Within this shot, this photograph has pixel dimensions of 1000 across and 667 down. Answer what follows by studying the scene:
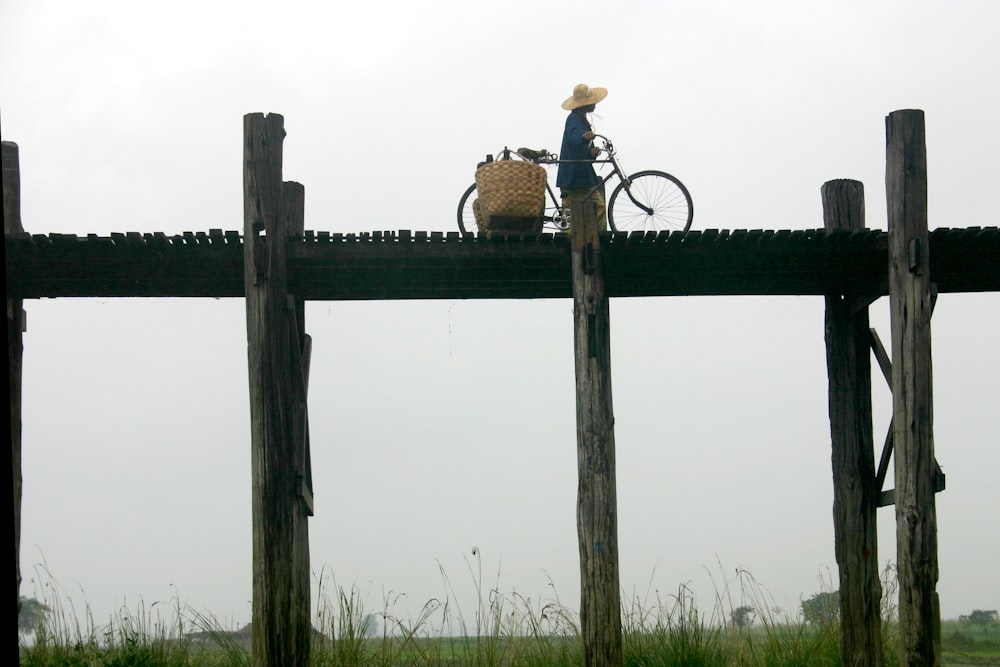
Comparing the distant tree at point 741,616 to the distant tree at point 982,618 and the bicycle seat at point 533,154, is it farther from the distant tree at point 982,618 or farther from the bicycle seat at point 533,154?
the distant tree at point 982,618

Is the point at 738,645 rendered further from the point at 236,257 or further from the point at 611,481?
the point at 236,257

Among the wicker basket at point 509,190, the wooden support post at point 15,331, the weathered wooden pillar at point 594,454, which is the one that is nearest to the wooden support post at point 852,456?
the weathered wooden pillar at point 594,454

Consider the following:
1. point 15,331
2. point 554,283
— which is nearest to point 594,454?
point 554,283

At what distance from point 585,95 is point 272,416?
381cm

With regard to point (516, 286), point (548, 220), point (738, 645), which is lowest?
point (738, 645)

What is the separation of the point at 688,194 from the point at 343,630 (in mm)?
4387

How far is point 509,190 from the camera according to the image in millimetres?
8023

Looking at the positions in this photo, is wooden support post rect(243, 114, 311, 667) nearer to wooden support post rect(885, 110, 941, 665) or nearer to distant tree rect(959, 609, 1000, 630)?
wooden support post rect(885, 110, 941, 665)

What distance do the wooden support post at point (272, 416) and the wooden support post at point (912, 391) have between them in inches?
161

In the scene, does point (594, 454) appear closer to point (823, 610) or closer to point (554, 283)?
point (554, 283)

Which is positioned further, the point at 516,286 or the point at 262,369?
the point at 516,286

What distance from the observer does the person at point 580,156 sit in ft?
29.6

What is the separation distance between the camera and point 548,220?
845cm

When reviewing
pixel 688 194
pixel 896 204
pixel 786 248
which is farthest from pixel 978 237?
pixel 688 194
